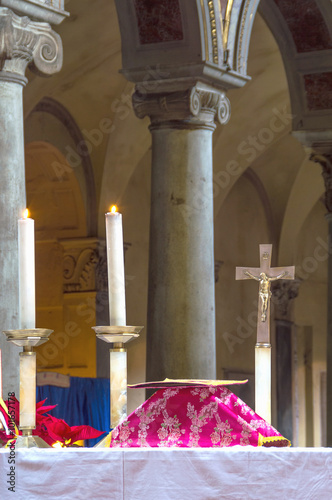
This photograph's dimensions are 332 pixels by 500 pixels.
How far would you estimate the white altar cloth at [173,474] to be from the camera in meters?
2.20

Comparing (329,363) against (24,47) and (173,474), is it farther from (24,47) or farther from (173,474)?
(173,474)

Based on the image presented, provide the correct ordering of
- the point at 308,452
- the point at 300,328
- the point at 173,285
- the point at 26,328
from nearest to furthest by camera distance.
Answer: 1. the point at 308,452
2. the point at 26,328
3. the point at 173,285
4. the point at 300,328

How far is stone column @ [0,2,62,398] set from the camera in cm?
486

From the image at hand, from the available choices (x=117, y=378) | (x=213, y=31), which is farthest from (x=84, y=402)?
(x=117, y=378)

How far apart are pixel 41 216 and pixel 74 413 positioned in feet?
8.37

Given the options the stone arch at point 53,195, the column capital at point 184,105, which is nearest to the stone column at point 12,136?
the column capital at point 184,105

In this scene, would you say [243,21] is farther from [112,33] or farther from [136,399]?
[136,399]

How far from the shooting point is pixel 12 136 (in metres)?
5.04

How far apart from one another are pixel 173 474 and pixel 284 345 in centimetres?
1370

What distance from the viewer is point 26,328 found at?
98.5 inches

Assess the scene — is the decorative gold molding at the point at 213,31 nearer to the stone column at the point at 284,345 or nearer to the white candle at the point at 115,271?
the white candle at the point at 115,271

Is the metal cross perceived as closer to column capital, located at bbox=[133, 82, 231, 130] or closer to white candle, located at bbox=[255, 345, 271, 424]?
white candle, located at bbox=[255, 345, 271, 424]

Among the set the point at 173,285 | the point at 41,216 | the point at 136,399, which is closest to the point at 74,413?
the point at 136,399

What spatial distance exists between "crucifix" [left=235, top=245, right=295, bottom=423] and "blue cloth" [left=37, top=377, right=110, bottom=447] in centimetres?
810
